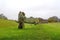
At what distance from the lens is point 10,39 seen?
80.6 feet

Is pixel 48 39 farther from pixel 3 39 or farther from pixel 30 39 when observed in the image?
pixel 3 39

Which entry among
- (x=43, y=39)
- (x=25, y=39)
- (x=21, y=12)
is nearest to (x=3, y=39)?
(x=25, y=39)

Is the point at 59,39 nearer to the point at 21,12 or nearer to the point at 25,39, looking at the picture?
the point at 25,39

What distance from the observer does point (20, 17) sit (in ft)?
140

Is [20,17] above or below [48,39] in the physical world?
above

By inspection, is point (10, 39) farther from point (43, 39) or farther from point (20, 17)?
point (20, 17)

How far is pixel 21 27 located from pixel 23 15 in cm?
288

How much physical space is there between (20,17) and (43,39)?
19218 mm

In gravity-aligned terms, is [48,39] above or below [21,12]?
below

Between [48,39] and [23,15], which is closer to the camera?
[48,39]

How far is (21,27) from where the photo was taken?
41438 mm

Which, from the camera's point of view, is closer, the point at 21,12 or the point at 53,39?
the point at 53,39

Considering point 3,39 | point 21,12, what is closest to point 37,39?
point 3,39

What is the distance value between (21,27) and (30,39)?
56.5ft
